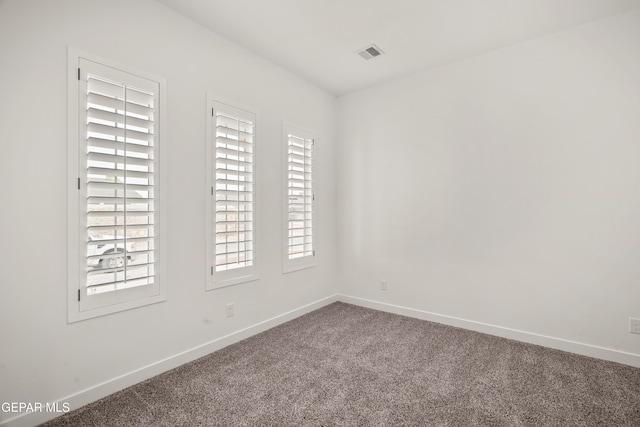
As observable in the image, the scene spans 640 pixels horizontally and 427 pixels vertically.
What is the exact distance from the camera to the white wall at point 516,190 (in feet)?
8.34

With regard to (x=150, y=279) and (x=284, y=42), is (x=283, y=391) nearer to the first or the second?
(x=150, y=279)

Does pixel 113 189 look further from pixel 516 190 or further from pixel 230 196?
pixel 516 190

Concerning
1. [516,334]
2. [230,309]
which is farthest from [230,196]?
[516,334]

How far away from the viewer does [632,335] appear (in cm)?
249

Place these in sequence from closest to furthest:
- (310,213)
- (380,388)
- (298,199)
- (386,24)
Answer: (380,388) < (386,24) < (298,199) < (310,213)

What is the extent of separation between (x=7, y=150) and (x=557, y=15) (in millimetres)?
3926

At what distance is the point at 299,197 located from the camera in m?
3.66

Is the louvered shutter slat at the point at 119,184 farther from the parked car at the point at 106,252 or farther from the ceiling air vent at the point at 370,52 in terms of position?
the ceiling air vent at the point at 370,52

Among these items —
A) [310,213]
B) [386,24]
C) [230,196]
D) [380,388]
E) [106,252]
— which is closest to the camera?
[106,252]

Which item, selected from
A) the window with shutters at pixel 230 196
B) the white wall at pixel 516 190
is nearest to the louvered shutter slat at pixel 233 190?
the window with shutters at pixel 230 196

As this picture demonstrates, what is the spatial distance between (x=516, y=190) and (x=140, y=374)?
138 inches

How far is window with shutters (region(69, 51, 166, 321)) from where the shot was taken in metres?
1.95

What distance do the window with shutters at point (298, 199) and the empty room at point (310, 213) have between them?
0.12ft

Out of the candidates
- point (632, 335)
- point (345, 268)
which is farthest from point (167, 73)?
point (632, 335)
